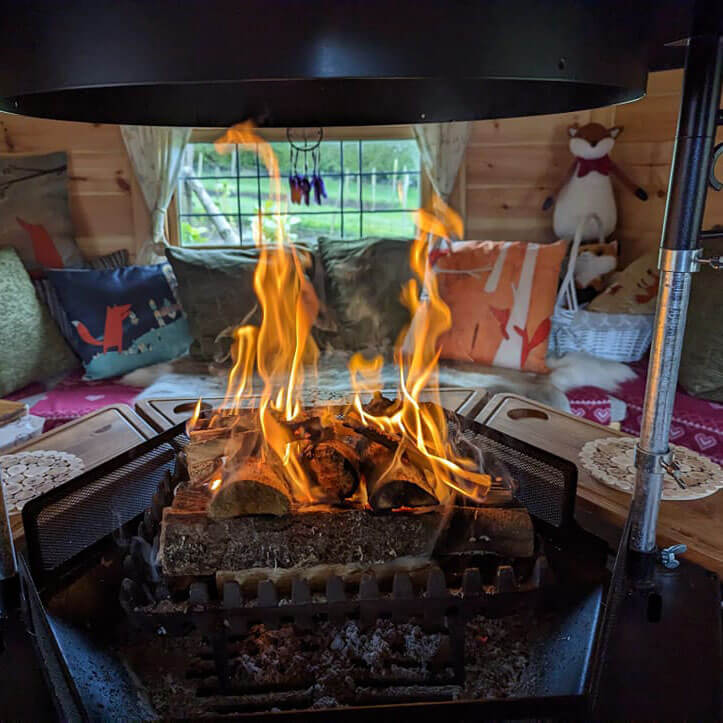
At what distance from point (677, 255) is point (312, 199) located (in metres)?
2.49

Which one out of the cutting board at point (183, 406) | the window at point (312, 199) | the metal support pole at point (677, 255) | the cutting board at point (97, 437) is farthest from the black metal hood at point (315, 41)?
the window at point (312, 199)

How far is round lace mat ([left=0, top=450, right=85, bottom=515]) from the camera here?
137 centimetres

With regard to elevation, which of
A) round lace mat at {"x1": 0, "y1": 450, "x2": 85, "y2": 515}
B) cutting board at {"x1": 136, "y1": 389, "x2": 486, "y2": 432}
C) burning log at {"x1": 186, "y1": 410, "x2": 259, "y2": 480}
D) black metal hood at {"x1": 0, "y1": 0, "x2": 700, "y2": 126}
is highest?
black metal hood at {"x1": 0, "y1": 0, "x2": 700, "y2": 126}

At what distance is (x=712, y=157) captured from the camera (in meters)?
1.02

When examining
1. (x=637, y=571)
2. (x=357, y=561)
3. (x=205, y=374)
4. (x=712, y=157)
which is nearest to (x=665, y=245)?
(x=712, y=157)

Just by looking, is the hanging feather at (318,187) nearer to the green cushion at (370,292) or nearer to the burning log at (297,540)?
the green cushion at (370,292)

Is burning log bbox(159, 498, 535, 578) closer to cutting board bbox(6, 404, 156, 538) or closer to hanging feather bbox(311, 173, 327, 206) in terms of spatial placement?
cutting board bbox(6, 404, 156, 538)

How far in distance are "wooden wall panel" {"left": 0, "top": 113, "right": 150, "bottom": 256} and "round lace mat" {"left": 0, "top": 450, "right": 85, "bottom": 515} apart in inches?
74.8

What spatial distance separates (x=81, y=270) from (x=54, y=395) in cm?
52

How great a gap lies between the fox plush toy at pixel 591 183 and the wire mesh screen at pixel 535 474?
212 cm

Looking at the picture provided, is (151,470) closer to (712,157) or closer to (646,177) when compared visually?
(712,157)

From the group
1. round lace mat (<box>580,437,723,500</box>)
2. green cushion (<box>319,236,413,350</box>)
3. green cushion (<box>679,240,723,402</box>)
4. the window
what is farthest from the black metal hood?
the window

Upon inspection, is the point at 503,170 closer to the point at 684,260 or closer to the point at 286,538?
the point at 684,260

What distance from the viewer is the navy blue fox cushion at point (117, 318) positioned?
2.73 m
